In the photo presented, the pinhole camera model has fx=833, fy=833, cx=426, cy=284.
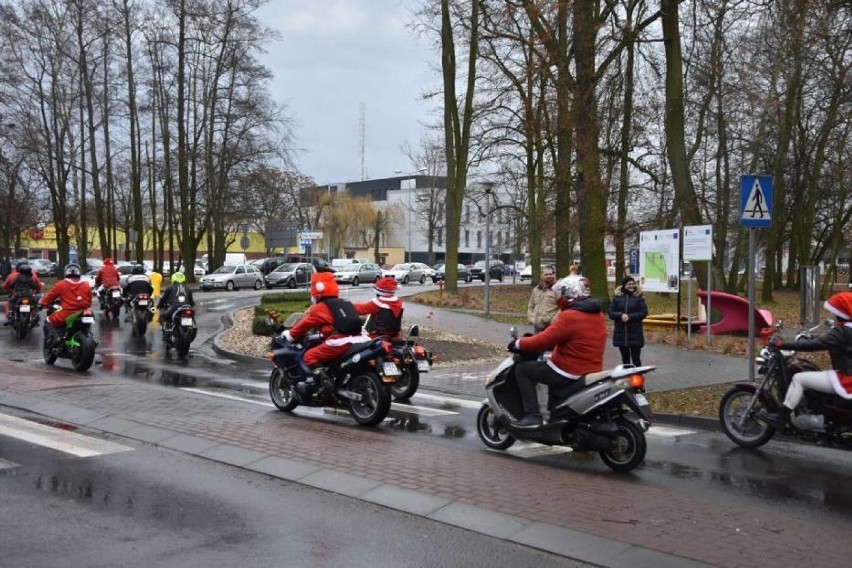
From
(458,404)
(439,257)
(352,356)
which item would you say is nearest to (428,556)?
(352,356)

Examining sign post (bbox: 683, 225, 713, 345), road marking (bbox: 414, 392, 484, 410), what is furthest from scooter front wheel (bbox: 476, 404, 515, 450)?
sign post (bbox: 683, 225, 713, 345)

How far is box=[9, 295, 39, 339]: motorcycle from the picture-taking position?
19.6 m

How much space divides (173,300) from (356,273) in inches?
1594

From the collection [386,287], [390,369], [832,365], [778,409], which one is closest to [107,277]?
[386,287]

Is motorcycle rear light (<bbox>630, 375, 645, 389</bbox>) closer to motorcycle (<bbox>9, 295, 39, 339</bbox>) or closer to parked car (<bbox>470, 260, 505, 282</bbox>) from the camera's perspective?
motorcycle (<bbox>9, 295, 39, 339</bbox>)

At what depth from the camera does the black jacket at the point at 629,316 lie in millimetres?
12281

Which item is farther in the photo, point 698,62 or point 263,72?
point 263,72

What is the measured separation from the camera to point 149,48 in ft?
147

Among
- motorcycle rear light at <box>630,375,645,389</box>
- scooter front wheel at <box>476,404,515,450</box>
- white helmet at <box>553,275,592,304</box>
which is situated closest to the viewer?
motorcycle rear light at <box>630,375,645,389</box>

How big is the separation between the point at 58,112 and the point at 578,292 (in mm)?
46052

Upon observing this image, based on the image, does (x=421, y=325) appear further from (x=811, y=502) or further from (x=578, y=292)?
(x=811, y=502)

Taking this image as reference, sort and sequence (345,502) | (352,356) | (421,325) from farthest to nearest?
(421,325) → (352,356) → (345,502)

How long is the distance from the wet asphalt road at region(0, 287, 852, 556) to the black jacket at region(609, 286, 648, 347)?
7.72ft

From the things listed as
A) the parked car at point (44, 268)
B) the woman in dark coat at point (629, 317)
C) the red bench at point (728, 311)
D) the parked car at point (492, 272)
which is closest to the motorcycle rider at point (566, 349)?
the woman in dark coat at point (629, 317)
